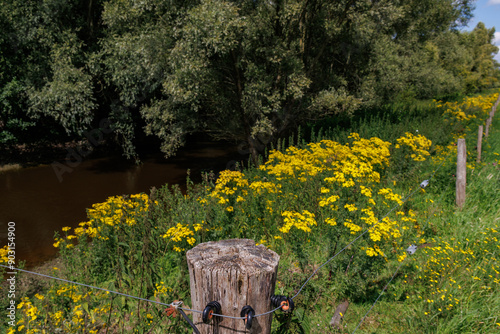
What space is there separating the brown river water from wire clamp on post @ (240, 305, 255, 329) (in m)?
7.24

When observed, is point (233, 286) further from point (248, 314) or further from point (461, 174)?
point (461, 174)

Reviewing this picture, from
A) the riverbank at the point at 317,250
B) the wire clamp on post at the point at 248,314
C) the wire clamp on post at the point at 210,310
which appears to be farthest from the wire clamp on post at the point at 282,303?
the riverbank at the point at 317,250

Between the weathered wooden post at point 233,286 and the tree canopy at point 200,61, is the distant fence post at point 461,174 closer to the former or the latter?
the weathered wooden post at point 233,286

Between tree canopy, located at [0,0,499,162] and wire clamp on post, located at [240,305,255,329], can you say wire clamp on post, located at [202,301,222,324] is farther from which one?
tree canopy, located at [0,0,499,162]

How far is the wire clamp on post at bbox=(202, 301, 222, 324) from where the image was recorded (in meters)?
2.21

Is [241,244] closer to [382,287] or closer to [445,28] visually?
[382,287]

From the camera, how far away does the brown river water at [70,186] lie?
916 centimetres

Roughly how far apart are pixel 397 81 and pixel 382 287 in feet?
44.5

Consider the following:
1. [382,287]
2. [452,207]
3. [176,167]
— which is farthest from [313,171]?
[176,167]

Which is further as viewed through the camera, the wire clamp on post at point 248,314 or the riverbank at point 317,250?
the riverbank at point 317,250

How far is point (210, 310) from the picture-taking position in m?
2.25

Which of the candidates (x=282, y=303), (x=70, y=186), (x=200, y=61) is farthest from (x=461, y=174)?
(x=70, y=186)

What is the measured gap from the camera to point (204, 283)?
233 centimetres

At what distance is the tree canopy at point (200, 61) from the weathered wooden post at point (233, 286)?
7810mm
